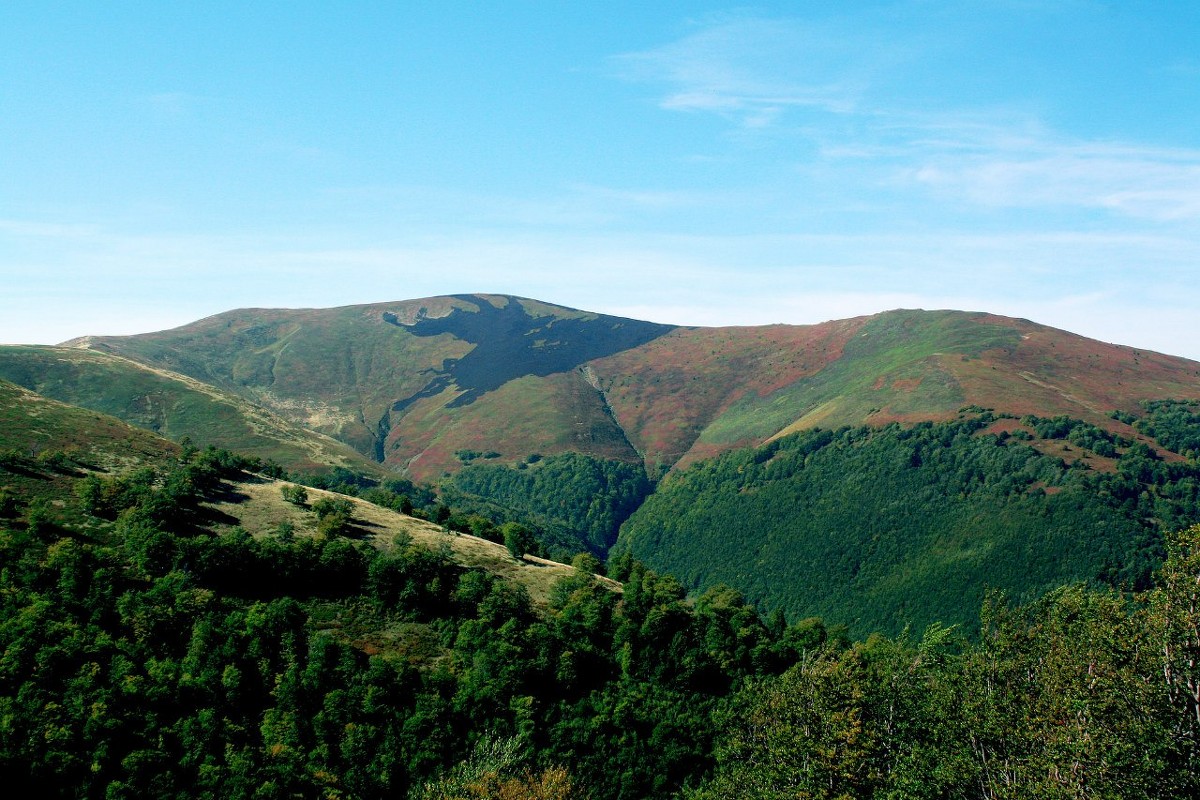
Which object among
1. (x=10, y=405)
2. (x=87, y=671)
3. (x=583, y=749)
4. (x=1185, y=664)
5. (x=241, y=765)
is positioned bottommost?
(x=583, y=749)

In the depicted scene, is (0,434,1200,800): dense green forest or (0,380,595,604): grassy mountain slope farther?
(0,380,595,604): grassy mountain slope

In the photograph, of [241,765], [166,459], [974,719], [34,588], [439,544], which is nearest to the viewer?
[974,719]

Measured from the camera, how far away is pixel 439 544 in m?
112

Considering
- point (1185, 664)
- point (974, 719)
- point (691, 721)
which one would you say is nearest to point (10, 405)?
point (691, 721)

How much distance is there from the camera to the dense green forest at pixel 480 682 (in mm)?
45000

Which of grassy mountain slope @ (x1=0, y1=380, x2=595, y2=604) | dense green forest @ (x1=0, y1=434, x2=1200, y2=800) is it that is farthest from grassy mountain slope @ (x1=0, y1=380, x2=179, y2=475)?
dense green forest @ (x1=0, y1=434, x2=1200, y2=800)

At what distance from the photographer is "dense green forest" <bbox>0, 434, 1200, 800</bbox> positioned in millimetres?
45000

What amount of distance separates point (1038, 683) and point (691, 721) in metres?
44.3

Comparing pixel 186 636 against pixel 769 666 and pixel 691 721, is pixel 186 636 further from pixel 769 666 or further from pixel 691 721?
pixel 769 666

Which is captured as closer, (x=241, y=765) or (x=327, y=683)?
(x=241, y=765)

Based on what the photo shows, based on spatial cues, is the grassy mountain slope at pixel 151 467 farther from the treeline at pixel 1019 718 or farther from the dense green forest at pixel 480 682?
the treeline at pixel 1019 718

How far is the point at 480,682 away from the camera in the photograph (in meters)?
84.1

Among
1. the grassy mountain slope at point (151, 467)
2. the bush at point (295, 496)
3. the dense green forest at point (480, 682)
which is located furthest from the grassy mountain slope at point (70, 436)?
the bush at point (295, 496)

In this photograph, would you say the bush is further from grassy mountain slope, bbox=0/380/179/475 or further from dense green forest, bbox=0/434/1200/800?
grassy mountain slope, bbox=0/380/179/475
